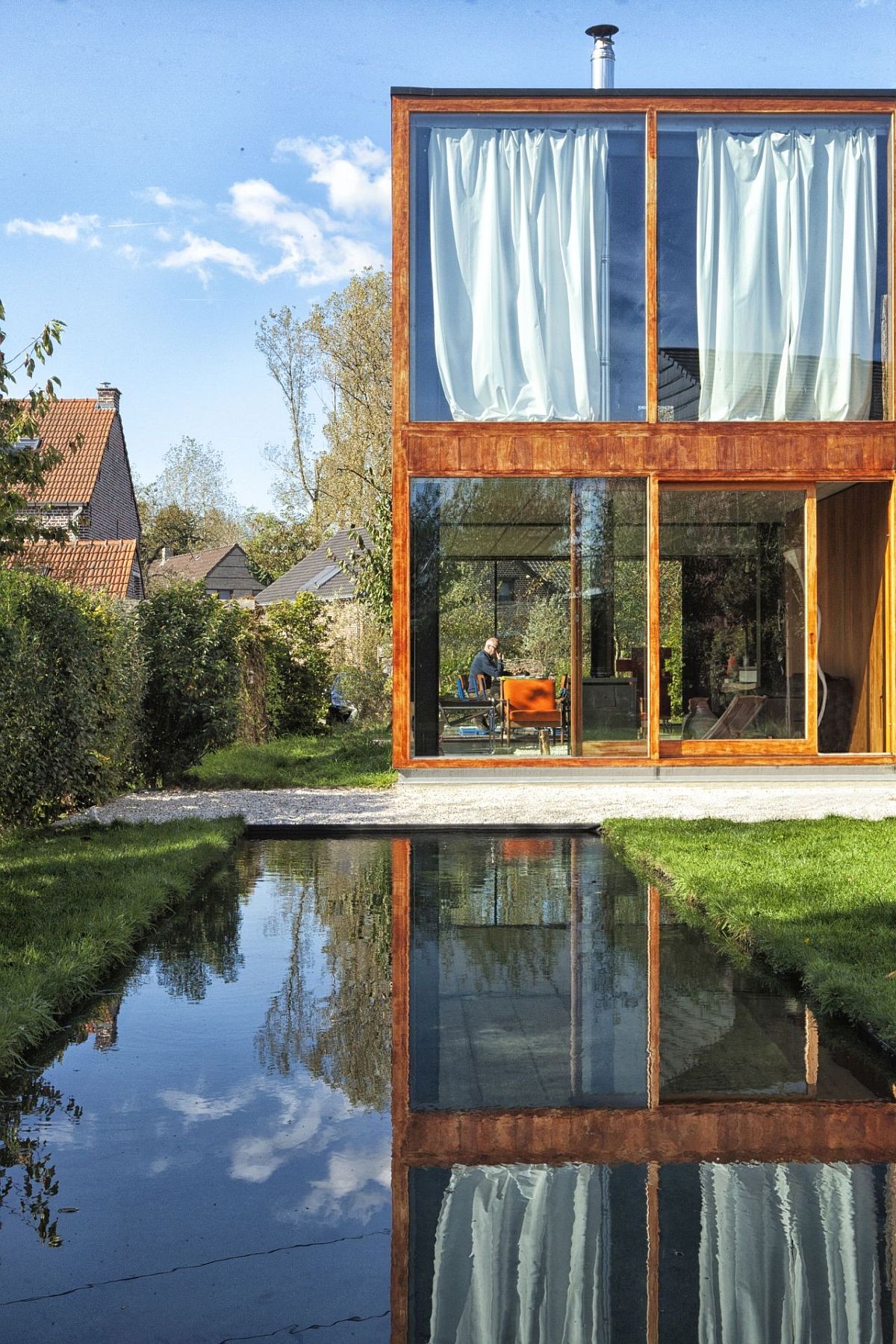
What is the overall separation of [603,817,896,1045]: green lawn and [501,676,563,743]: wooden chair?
3778 mm

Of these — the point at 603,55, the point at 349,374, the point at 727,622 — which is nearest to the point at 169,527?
the point at 349,374

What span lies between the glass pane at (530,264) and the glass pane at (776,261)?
1.55ft

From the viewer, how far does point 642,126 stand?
534 inches

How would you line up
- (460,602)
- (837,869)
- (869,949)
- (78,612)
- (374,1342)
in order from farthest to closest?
1. (460,602)
2. (78,612)
3. (837,869)
4. (869,949)
5. (374,1342)

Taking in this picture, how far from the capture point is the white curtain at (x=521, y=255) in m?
13.5

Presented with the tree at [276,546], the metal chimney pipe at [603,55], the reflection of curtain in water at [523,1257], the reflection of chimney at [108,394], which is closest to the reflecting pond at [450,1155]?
the reflection of curtain in water at [523,1257]

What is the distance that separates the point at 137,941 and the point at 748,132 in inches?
444

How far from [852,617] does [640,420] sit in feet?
10.3

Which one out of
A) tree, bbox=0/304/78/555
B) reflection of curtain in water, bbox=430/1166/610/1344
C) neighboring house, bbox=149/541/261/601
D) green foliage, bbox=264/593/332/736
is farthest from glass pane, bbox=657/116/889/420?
neighboring house, bbox=149/541/261/601

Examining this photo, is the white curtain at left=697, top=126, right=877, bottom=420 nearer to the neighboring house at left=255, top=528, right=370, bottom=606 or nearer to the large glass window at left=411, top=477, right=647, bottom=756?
the large glass window at left=411, top=477, right=647, bottom=756

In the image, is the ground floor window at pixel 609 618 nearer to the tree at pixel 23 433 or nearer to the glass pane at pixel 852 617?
the glass pane at pixel 852 617

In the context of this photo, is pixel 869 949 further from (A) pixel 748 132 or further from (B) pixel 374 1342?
(A) pixel 748 132

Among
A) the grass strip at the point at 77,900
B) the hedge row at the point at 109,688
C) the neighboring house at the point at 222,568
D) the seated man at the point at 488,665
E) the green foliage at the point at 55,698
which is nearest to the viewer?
the grass strip at the point at 77,900

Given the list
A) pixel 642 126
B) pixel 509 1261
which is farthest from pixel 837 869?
pixel 642 126
